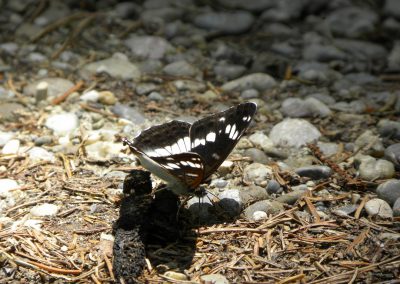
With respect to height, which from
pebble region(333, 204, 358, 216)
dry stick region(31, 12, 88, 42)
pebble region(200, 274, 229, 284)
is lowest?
pebble region(200, 274, 229, 284)

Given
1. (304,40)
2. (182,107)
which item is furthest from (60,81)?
(304,40)

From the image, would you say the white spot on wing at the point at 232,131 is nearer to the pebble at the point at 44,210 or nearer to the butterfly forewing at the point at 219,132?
the butterfly forewing at the point at 219,132

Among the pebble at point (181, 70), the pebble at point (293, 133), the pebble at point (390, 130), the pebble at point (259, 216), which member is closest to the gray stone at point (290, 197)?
the pebble at point (259, 216)

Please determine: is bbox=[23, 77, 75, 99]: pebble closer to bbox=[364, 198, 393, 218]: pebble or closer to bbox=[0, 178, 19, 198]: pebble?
bbox=[0, 178, 19, 198]: pebble

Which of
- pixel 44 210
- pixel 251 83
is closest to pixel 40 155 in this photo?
pixel 44 210

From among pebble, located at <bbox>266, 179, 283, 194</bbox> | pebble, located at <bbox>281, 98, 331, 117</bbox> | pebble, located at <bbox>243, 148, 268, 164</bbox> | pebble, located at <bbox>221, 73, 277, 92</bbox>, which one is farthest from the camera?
pebble, located at <bbox>221, 73, 277, 92</bbox>

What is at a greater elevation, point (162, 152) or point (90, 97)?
point (162, 152)

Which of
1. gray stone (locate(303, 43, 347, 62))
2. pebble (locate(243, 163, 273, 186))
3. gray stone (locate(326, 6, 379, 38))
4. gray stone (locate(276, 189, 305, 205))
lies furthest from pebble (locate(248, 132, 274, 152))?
gray stone (locate(326, 6, 379, 38))

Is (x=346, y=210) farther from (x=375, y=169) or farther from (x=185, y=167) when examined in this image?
(x=185, y=167)
